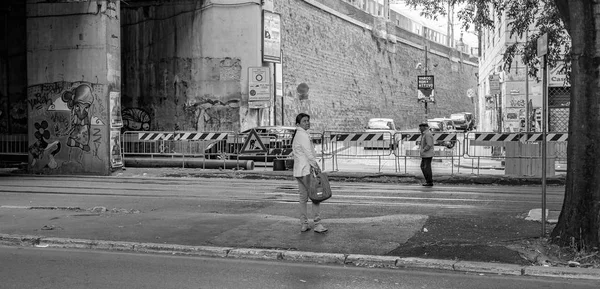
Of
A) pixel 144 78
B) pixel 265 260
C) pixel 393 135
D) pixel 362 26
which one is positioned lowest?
pixel 265 260

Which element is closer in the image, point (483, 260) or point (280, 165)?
point (483, 260)

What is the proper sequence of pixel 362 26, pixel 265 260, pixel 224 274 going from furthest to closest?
pixel 362 26
pixel 265 260
pixel 224 274

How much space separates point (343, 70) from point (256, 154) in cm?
2743

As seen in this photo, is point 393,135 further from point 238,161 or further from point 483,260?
point 483,260

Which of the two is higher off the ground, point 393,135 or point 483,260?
point 393,135

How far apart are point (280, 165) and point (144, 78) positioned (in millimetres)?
11126

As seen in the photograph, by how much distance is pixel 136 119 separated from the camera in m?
29.9

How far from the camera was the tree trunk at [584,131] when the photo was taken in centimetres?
744

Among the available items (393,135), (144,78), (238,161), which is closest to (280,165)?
(238,161)

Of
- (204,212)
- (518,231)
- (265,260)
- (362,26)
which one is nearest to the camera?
(265,260)

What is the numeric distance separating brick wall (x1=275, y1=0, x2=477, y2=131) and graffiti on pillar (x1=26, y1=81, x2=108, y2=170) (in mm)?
15655

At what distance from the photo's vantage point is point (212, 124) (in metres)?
28.7

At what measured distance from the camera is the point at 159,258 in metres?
8.15

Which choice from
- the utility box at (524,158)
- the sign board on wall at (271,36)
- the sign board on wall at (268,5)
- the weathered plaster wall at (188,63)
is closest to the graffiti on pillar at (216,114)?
the weathered plaster wall at (188,63)
